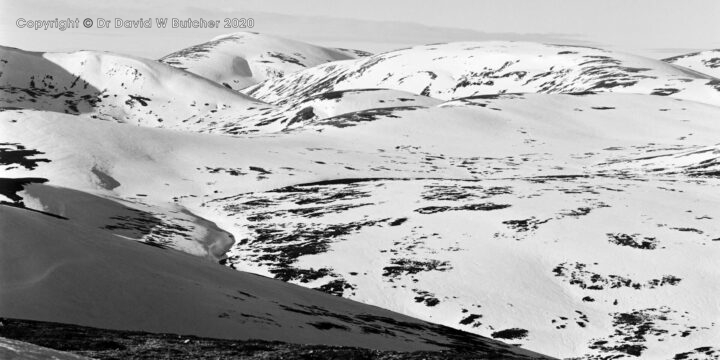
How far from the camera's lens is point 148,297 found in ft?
143

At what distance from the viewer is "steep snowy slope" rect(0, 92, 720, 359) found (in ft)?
223

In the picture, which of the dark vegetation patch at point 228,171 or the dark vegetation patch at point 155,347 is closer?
the dark vegetation patch at point 155,347

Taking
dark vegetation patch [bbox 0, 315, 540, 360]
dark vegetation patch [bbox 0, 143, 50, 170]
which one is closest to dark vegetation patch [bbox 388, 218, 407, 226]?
dark vegetation patch [bbox 0, 315, 540, 360]

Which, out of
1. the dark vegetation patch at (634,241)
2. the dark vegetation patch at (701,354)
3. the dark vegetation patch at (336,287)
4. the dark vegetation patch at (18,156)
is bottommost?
the dark vegetation patch at (336,287)

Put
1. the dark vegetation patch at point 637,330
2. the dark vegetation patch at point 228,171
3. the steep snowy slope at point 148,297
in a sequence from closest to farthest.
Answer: the steep snowy slope at point 148,297
the dark vegetation patch at point 637,330
the dark vegetation patch at point 228,171

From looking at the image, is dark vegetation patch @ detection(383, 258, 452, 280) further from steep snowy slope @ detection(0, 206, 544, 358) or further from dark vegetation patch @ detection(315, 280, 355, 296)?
steep snowy slope @ detection(0, 206, 544, 358)

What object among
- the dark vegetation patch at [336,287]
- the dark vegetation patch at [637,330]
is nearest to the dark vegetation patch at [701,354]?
the dark vegetation patch at [637,330]

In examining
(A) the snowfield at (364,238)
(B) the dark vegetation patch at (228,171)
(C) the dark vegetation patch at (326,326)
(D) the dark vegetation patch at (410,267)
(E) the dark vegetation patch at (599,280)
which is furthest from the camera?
(B) the dark vegetation patch at (228,171)

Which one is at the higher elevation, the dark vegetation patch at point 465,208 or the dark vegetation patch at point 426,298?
the dark vegetation patch at point 465,208

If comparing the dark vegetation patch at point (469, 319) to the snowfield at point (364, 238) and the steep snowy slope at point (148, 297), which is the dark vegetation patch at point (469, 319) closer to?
the snowfield at point (364, 238)

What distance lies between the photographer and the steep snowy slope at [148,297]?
40062 mm

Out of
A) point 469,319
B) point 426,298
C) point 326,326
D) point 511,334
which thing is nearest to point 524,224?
point 426,298

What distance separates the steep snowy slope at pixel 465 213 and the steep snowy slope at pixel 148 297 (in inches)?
598

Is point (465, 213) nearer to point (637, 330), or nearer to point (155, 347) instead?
point (637, 330)
